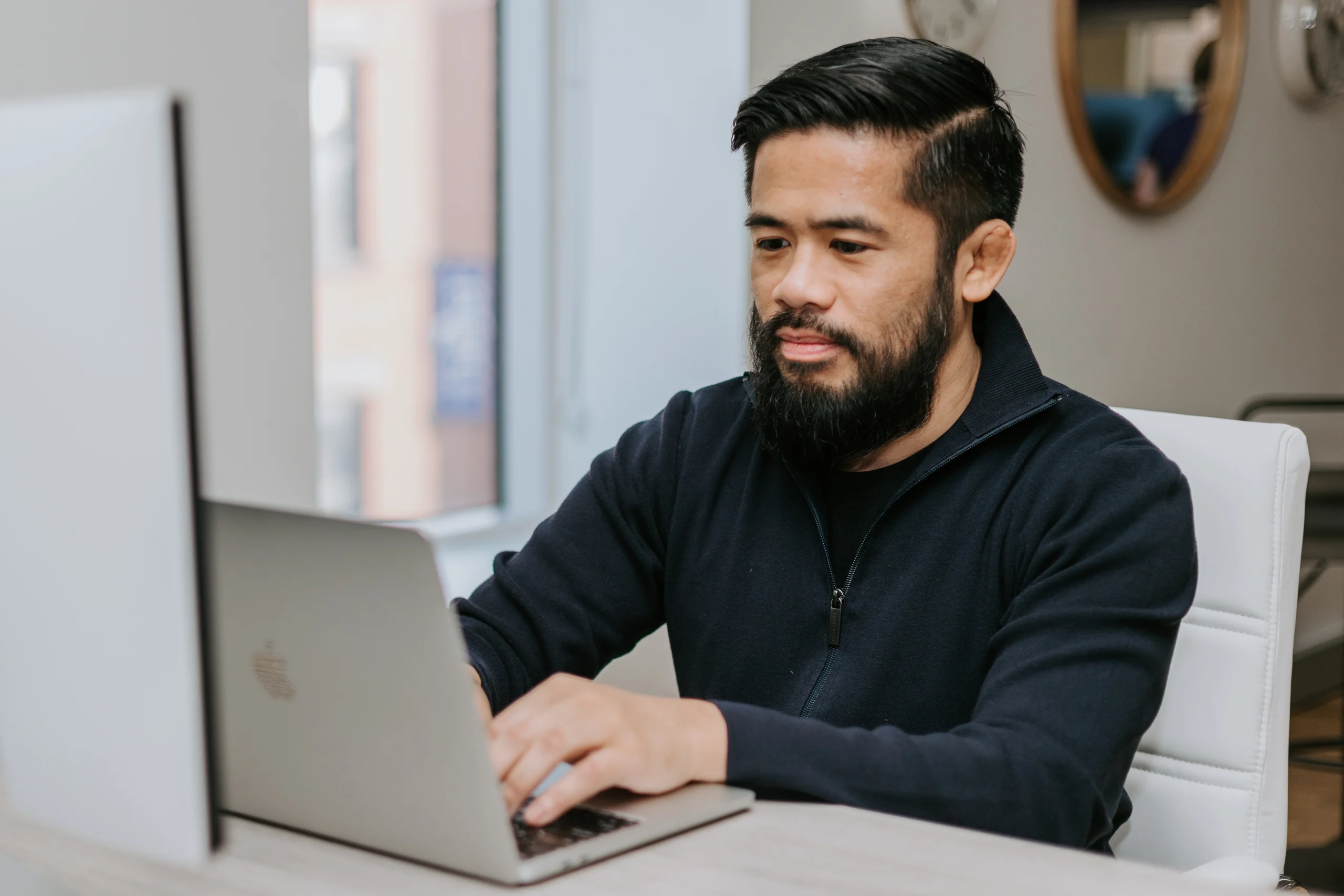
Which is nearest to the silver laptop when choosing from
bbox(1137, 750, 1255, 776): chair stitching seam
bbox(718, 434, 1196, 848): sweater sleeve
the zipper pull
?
bbox(718, 434, 1196, 848): sweater sleeve

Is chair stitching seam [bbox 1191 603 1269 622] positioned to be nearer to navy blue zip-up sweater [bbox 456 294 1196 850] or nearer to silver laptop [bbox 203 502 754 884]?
navy blue zip-up sweater [bbox 456 294 1196 850]

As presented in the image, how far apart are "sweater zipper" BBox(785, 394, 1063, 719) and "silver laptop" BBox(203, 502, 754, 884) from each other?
1.36 ft

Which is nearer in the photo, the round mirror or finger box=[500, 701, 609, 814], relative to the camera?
finger box=[500, 701, 609, 814]

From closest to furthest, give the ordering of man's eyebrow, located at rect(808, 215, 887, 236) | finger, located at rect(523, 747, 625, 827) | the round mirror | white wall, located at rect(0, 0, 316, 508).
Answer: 1. finger, located at rect(523, 747, 625, 827)
2. man's eyebrow, located at rect(808, 215, 887, 236)
3. white wall, located at rect(0, 0, 316, 508)
4. the round mirror

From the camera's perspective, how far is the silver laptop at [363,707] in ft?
2.29

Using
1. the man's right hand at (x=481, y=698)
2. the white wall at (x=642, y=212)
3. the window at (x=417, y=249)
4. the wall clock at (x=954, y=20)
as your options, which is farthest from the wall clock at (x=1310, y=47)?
the man's right hand at (x=481, y=698)

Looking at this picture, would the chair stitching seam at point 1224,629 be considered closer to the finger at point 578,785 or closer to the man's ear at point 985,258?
the man's ear at point 985,258

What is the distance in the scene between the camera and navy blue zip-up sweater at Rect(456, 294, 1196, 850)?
2.99 ft

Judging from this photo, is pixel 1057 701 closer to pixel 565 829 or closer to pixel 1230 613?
pixel 1230 613

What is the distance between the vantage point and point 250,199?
4.96 ft

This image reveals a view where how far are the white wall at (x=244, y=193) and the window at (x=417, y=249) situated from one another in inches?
20.7

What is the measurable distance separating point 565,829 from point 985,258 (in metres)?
0.75

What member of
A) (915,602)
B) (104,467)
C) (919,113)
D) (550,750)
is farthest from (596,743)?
(919,113)

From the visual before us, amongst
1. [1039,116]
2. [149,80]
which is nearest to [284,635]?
[149,80]
